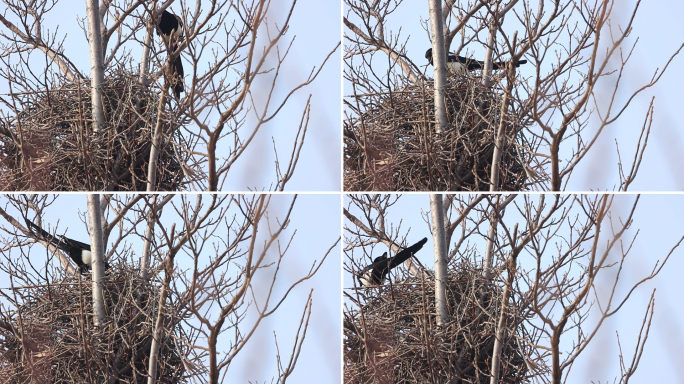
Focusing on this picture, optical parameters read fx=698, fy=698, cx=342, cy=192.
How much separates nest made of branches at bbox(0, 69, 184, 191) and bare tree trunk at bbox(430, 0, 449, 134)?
2.86ft

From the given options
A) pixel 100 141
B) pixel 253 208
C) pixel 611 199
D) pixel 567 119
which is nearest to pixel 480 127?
pixel 567 119

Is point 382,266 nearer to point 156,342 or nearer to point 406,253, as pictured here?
point 406,253

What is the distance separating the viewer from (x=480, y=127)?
2.33 m

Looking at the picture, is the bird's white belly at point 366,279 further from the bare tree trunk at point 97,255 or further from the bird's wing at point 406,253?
the bare tree trunk at point 97,255

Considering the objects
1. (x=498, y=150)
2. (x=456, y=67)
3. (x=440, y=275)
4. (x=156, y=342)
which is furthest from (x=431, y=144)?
(x=156, y=342)

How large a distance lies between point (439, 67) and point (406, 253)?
632 mm

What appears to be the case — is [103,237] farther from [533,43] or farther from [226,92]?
[533,43]

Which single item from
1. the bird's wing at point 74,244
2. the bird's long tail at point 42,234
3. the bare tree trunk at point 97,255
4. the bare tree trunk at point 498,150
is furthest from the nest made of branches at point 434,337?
the bird's long tail at point 42,234

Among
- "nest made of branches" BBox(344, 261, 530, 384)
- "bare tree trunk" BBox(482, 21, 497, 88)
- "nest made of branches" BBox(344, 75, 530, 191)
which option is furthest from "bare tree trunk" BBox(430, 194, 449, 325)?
"bare tree trunk" BBox(482, 21, 497, 88)

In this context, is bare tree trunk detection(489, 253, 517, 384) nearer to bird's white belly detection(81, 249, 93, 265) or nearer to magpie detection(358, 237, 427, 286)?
magpie detection(358, 237, 427, 286)

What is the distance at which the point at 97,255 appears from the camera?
246 cm

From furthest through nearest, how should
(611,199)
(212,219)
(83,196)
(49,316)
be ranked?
(49,316) → (83,196) → (212,219) → (611,199)

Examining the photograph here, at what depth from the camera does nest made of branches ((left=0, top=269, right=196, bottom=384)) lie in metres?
2.38

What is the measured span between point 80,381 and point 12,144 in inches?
34.3
